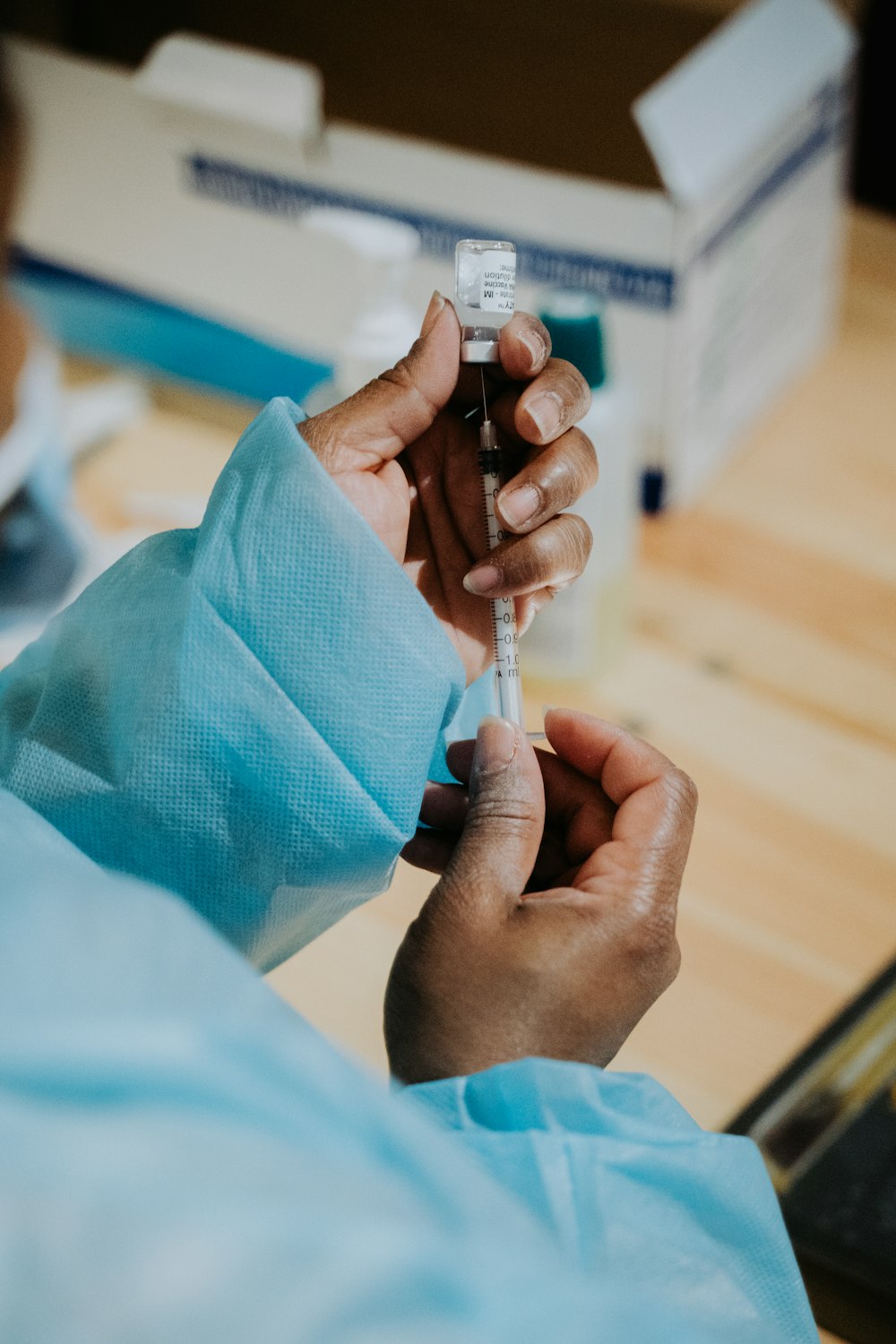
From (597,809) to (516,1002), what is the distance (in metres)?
0.09

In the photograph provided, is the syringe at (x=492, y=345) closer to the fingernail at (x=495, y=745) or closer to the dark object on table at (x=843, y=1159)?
the fingernail at (x=495, y=745)

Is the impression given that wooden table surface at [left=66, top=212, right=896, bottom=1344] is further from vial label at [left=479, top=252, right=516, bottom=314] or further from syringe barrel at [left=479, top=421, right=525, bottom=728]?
vial label at [left=479, top=252, right=516, bottom=314]

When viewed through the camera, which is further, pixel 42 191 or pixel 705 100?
pixel 42 191

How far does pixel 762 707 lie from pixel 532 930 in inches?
13.8

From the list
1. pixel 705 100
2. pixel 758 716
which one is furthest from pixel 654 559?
pixel 705 100

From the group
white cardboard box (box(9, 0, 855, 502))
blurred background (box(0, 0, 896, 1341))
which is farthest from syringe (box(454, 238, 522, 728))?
white cardboard box (box(9, 0, 855, 502))

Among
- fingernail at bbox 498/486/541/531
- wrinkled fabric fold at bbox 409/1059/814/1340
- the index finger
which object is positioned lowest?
wrinkled fabric fold at bbox 409/1059/814/1340

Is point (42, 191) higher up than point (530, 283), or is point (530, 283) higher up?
point (530, 283)

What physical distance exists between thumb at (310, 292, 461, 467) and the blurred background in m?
0.16

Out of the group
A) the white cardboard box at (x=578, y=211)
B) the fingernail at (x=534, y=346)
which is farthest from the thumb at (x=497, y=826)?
the white cardboard box at (x=578, y=211)

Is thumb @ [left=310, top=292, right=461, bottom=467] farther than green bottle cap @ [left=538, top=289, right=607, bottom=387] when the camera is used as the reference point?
No

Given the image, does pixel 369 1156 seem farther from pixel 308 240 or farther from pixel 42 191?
pixel 42 191

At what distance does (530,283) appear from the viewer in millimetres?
713

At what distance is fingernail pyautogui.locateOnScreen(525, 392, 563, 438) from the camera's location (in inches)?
15.1
